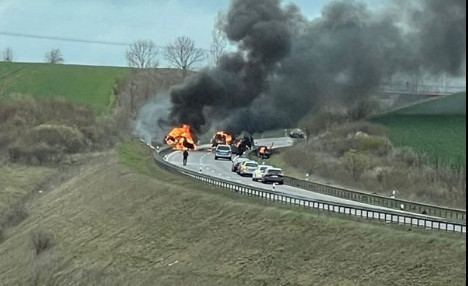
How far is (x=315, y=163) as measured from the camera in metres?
73.4

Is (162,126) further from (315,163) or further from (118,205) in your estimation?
(315,163)

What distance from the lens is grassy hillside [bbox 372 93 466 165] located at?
4469 cm

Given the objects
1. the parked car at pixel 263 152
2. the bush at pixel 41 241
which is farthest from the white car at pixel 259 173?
the bush at pixel 41 241

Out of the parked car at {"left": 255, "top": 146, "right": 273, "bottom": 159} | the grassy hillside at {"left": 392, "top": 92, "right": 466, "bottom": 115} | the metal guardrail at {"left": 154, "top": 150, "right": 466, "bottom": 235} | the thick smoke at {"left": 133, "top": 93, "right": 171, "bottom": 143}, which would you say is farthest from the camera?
the parked car at {"left": 255, "top": 146, "right": 273, "bottom": 159}

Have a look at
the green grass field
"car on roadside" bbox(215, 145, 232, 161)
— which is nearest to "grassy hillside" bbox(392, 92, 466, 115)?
"car on roadside" bbox(215, 145, 232, 161)

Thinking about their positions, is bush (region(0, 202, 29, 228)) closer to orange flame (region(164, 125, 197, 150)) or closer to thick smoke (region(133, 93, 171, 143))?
thick smoke (region(133, 93, 171, 143))

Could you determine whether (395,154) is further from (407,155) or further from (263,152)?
(263,152)

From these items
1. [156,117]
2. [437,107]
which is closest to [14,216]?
[156,117]

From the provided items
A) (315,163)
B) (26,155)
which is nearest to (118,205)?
(315,163)

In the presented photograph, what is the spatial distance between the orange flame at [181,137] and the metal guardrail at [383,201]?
7894 millimetres

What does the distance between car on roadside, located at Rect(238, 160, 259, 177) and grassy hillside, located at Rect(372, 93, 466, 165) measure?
15382mm

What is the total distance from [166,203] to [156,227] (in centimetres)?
492

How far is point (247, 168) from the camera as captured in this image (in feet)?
241

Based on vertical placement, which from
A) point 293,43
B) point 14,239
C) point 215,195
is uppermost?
point 293,43
